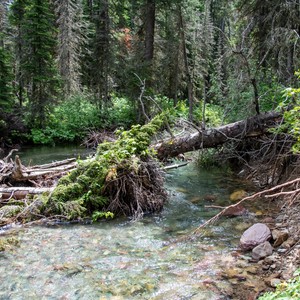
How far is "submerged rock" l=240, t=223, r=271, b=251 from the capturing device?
489 cm

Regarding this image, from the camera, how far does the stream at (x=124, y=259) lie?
3.92 meters

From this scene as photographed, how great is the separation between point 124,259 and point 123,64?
18.3m

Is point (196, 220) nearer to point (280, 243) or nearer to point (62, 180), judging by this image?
point (280, 243)

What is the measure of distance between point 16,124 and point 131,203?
12.3 m

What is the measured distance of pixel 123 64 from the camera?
848 inches

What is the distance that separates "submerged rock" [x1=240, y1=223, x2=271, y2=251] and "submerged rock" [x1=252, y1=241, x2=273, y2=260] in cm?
15

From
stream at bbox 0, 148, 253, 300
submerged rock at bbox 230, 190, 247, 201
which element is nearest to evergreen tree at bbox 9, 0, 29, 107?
submerged rock at bbox 230, 190, 247, 201

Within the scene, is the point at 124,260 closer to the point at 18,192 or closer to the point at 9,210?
the point at 9,210

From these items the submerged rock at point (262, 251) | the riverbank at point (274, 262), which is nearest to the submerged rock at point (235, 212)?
the riverbank at point (274, 262)

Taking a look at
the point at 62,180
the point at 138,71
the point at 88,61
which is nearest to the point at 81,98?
the point at 88,61

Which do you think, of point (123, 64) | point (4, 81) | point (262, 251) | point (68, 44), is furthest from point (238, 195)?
point (68, 44)

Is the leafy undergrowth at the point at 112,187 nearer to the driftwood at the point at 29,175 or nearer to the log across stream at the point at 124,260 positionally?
the log across stream at the point at 124,260

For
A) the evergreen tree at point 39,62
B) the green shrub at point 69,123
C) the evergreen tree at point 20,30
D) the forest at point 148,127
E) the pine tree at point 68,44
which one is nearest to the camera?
the forest at point 148,127

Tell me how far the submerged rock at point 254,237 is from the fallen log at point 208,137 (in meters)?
3.73
